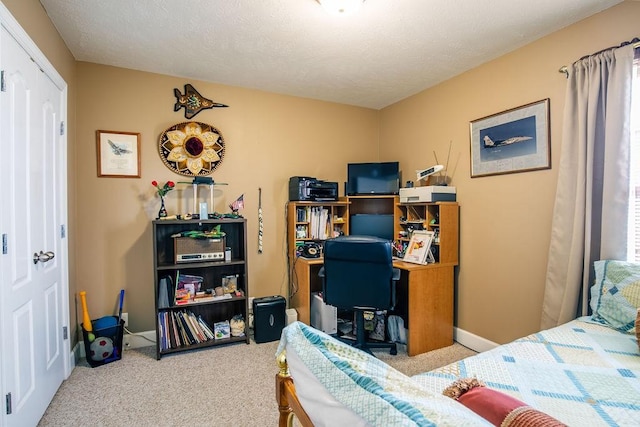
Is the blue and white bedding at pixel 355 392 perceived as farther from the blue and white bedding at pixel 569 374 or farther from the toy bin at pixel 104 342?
the toy bin at pixel 104 342

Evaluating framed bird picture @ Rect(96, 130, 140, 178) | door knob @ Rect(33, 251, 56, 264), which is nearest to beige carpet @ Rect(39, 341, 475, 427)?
door knob @ Rect(33, 251, 56, 264)

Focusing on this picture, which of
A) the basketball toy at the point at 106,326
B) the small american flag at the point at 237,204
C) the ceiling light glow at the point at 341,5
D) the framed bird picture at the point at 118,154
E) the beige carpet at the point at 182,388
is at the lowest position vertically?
the beige carpet at the point at 182,388

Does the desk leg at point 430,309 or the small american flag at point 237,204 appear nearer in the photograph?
the desk leg at point 430,309

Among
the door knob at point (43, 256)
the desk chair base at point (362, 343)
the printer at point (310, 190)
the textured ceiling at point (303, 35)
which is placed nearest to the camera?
the door knob at point (43, 256)

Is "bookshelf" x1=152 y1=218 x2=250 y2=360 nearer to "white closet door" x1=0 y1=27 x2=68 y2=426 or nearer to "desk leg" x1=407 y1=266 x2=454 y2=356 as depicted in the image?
"white closet door" x1=0 y1=27 x2=68 y2=426

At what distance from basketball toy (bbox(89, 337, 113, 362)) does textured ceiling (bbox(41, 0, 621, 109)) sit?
2.31 meters

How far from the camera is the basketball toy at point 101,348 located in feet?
8.27

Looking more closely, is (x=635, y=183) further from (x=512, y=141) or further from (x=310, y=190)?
(x=310, y=190)

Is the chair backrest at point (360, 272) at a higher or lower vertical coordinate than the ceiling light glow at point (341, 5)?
lower

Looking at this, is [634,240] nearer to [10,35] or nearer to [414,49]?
[414,49]

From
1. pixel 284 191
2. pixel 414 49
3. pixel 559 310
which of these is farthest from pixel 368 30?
pixel 559 310

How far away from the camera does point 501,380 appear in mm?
1235

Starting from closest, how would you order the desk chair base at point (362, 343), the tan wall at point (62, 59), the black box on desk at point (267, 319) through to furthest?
the tan wall at point (62, 59), the desk chair base at point (362, 343), the black box on desk at point (267, 319)

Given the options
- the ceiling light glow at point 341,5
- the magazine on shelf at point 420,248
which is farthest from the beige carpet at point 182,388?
the ceiling light glow at point 341,5
